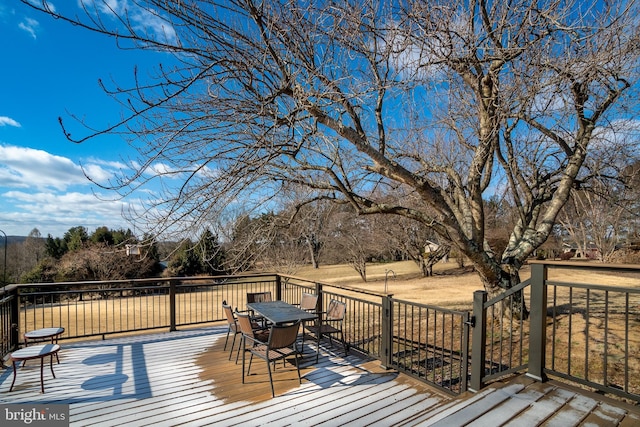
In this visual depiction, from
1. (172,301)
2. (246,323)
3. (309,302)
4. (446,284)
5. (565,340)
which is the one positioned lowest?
(446,284)

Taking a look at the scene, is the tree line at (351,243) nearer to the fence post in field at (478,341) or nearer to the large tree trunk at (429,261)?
the large tree trunk at (429,261)

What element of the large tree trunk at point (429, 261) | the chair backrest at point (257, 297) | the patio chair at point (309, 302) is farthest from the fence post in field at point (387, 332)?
the large tree trunk at point (429, 261)

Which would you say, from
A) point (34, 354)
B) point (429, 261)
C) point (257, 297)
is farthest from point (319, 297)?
point (429, 261)

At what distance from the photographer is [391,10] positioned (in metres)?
4.85

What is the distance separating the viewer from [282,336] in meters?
3.87

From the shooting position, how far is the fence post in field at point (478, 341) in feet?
10.6

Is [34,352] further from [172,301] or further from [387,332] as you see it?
[387,332]

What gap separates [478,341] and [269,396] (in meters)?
2.27

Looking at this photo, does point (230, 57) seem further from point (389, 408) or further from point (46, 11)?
point (389, 408)

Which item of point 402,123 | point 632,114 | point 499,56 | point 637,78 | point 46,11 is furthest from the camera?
point 402,123

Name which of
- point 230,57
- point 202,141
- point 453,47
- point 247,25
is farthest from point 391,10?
point 202,141

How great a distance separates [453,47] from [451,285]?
1233 cm

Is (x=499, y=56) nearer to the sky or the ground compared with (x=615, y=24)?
nearer to the ground

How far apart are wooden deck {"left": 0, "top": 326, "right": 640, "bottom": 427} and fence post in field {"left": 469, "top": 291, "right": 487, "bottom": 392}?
0.17 metres
